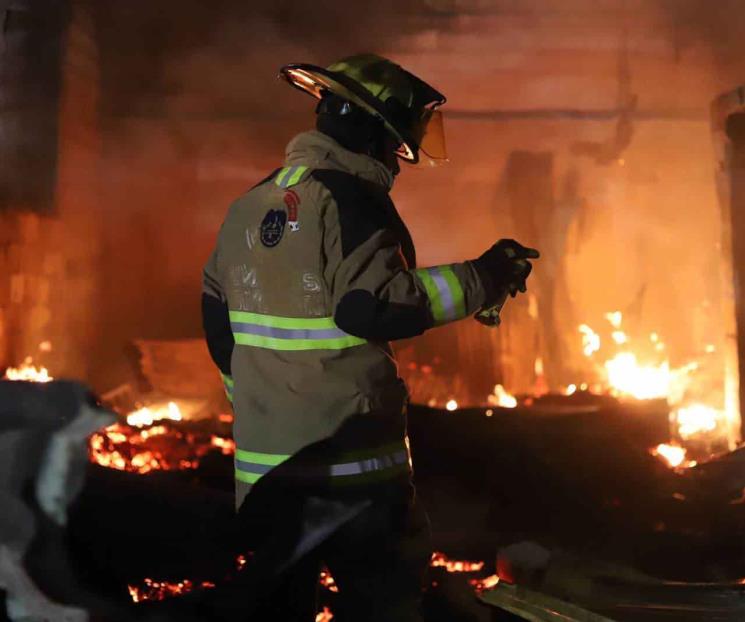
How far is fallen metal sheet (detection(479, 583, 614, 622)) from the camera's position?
2.40 m

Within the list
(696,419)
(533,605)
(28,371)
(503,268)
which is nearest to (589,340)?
(696,419)

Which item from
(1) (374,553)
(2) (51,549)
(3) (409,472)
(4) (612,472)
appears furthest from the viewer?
(4) (612,472)

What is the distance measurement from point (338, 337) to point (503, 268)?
0.56 metres

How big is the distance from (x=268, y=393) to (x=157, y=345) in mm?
5242

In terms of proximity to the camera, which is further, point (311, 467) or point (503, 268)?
point (503, 268)

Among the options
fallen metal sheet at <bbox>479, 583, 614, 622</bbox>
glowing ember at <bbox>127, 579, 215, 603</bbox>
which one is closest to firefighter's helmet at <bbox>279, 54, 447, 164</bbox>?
glowing ember at <bbox>127, 579, 215, 603</bbox>

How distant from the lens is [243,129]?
707 centimetres

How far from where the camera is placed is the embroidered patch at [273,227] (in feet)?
6.31

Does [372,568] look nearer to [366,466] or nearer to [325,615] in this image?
[366,466]

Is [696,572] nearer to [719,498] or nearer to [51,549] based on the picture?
[719,498]

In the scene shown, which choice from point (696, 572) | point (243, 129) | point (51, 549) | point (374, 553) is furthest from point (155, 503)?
point (243, 129)

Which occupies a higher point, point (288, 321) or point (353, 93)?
point (353, 93)

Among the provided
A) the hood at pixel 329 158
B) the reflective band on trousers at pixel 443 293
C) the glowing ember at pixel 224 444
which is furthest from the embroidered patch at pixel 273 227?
the glowing ember at pixel 224 444

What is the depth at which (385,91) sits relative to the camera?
2.10 meters
